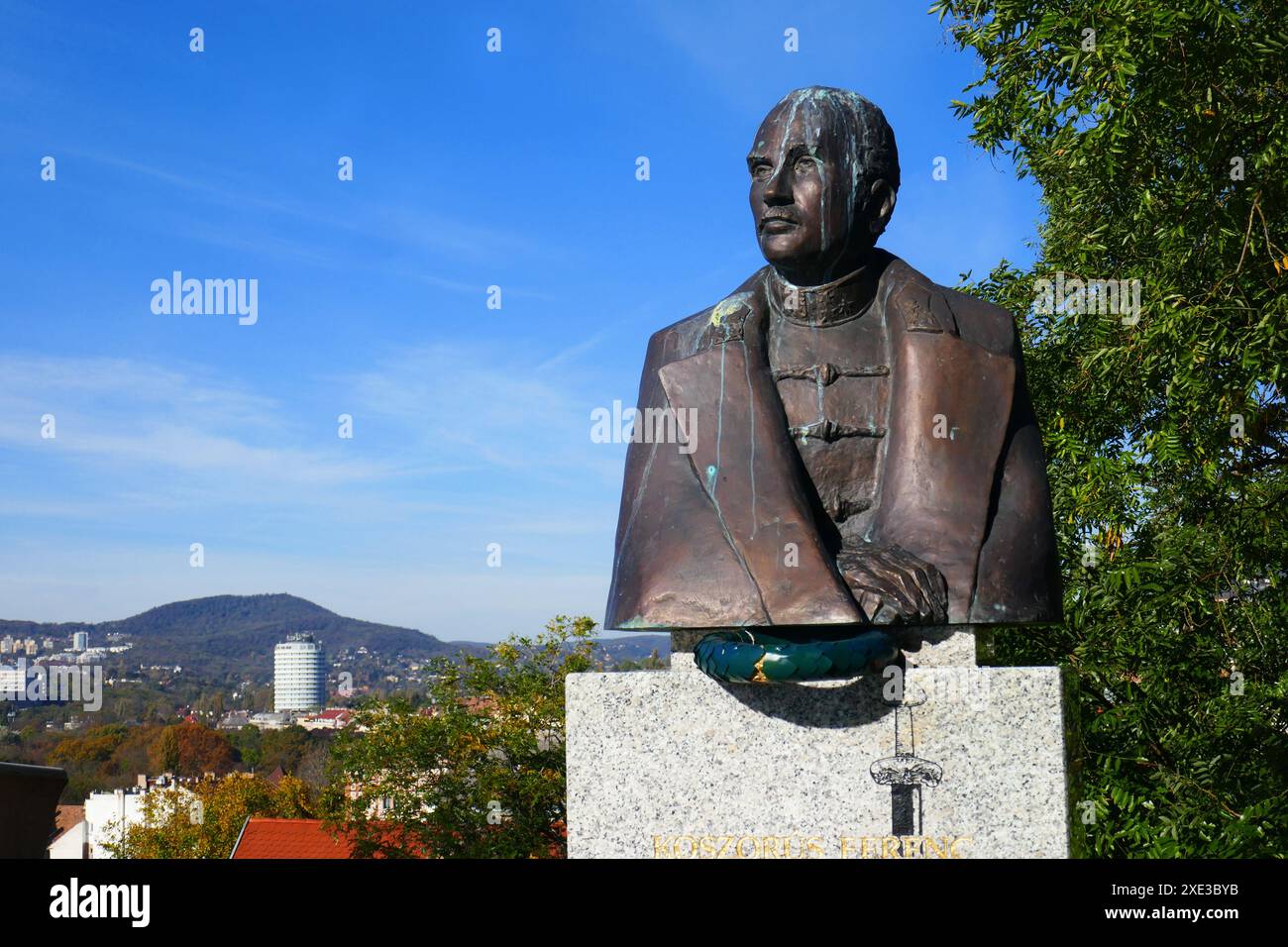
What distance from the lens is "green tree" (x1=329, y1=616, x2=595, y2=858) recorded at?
59.4 ft

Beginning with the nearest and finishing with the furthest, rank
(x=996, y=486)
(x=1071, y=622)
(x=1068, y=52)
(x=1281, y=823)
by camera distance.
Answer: (x=996, y=486)
(x=1281, y=823)
(x=1068, y=52)
(x=1071, y=622)

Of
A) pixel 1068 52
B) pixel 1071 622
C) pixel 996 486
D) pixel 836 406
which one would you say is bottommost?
pixel 1071 622

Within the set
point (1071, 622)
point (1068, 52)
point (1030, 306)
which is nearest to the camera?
point (1068, 52)

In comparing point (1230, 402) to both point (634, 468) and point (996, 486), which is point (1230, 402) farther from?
point (634, 468)

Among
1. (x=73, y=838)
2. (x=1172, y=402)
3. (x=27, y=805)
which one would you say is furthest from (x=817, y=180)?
(x=73, y=838)

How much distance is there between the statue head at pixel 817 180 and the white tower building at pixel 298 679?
103954 mm

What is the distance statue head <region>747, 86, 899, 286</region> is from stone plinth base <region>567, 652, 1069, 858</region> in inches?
58.6

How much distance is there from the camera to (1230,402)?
317 inches

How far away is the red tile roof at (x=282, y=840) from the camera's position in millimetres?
26109

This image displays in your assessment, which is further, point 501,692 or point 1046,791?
point 501,692

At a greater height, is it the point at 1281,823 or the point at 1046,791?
the point at 1046,791

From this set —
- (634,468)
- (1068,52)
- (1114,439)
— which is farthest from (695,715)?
(1114,439)

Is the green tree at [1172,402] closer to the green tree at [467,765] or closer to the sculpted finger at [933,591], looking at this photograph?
the sculpted finger at [933,591]
